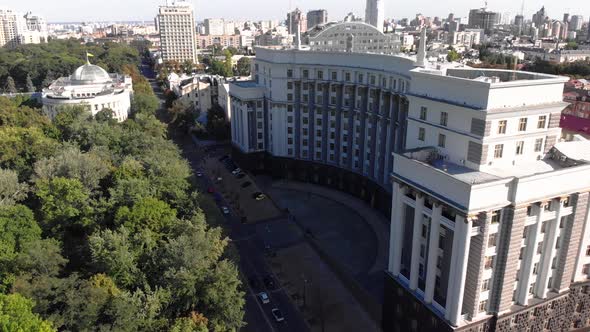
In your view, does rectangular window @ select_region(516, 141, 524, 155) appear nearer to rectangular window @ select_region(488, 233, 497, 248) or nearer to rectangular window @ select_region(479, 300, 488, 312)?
rectangular window @ select_region(488, 233, 497, 248)

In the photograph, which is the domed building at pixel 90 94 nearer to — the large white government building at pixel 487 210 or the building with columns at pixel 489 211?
the large white government building at pixel 487 210

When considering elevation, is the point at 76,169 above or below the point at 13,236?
above

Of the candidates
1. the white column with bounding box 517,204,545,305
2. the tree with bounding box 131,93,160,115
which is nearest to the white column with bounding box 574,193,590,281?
the white column with bounding box 517,204,545,305

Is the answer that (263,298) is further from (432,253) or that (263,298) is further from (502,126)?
(502,126)

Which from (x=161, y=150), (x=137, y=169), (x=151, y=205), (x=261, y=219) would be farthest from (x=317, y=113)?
(x=151, y=205)

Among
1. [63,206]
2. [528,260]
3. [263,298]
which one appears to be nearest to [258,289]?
[263,298]

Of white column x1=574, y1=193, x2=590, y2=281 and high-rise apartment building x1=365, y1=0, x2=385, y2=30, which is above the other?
high-rise apartment building x1=365, y1=0, x2=385, y2=30
